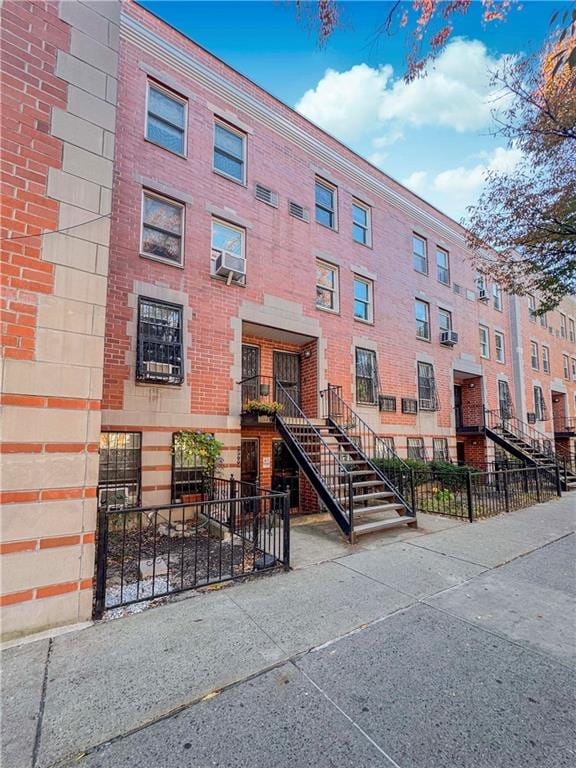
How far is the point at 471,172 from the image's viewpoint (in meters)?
10.1

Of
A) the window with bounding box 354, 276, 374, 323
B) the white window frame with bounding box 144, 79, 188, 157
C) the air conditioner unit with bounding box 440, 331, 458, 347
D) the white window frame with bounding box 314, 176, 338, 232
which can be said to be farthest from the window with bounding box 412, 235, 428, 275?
the white window frame with bounding box 144, 79, 188, 157

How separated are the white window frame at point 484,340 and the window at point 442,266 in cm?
300

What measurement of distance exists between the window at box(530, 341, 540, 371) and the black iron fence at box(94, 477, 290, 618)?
63.9ft

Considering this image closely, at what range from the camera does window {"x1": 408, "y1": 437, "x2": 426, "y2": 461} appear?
490 inches

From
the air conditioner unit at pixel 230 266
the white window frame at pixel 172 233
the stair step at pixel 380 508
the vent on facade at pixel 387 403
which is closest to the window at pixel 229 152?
the white window frame at pixel 172 233

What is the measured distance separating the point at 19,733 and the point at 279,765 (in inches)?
62.0

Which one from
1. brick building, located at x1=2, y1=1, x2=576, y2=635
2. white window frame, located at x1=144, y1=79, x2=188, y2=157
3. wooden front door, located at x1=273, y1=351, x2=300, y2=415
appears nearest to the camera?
brick building, located at x1=2, y1=1, x2=576, y2=635

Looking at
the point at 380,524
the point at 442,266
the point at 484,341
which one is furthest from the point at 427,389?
the point at 380,524

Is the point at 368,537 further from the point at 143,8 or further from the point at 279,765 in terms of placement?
the point at 143,8

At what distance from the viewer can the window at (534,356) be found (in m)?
20.1

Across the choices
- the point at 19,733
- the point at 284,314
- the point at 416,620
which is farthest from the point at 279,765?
the point at 284,314

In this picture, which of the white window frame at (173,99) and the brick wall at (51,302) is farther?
the white window frame at (173,99)

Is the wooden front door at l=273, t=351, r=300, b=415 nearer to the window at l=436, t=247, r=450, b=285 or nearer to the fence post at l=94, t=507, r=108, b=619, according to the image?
the fence post at l=94, t=507, r=108, b=619

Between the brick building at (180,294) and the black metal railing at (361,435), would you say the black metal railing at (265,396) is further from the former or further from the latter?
the black metal railing at (361,435)
